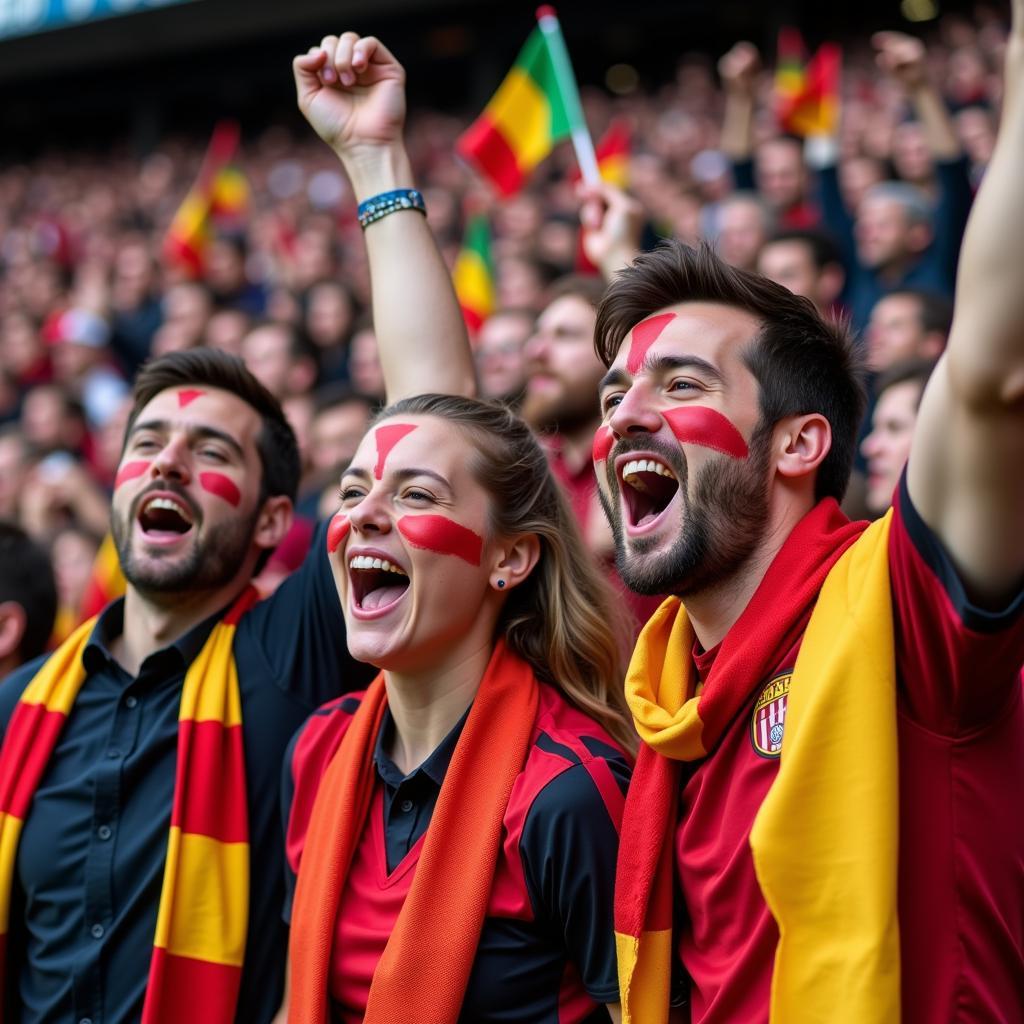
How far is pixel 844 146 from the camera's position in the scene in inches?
372

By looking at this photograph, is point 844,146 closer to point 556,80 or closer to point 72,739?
point 556,80

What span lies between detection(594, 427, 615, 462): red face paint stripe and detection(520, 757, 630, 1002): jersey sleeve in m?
0.56

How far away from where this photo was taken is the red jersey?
1762 mm

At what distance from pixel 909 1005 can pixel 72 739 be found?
6.15 feet

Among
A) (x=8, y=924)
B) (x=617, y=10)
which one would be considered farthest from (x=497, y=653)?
(x=617, y=10)

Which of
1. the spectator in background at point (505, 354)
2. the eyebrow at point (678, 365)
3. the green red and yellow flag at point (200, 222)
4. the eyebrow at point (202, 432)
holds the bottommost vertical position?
the eyebrow at point (678, 365)

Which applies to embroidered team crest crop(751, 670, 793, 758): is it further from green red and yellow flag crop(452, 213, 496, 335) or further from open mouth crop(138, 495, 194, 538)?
green red and yellow flag crop(452, 213, 496, 335)

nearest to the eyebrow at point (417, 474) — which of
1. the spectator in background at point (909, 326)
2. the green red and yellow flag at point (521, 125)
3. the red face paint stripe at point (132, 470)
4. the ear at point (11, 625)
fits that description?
the red face paint stripe at point (132, 470)

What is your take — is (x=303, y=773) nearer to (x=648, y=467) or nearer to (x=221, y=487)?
(x=221, y=487)

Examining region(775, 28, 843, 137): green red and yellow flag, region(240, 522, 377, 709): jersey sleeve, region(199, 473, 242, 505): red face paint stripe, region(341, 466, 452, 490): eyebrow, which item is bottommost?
region(240, 522, 377, 709): jersey sleeve

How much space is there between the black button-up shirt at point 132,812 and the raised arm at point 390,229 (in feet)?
1.55

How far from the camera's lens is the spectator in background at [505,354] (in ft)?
17.3

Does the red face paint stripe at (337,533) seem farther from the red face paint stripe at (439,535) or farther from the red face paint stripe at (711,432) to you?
the red face paint stripe at (711,432)

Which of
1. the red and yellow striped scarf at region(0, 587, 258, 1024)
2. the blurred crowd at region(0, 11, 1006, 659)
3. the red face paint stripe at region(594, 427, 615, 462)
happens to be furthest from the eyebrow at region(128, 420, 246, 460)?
the red face paint stripe at region(594, 427, 615, 462)
